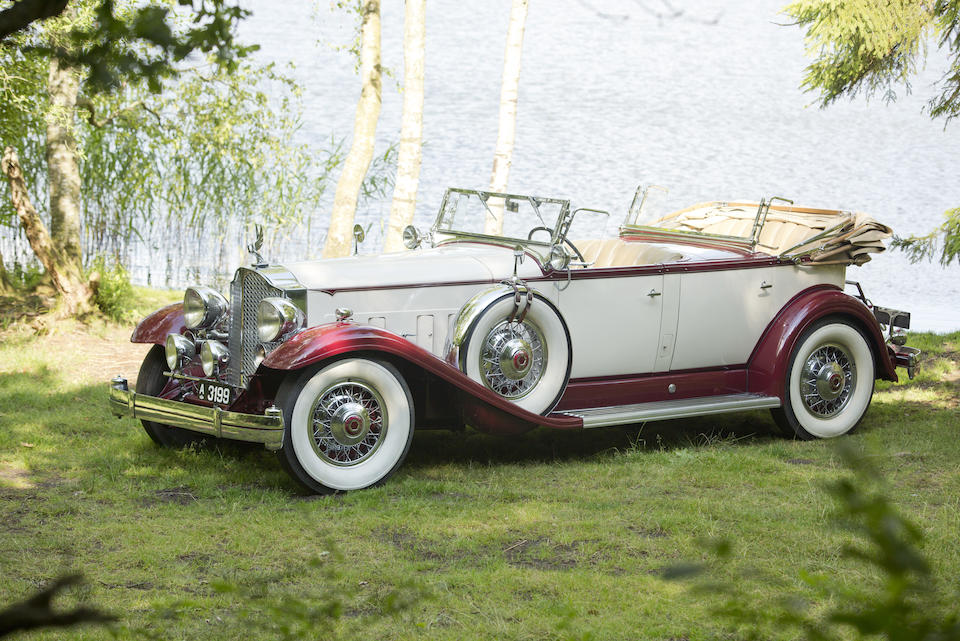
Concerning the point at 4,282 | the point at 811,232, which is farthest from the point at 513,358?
the point at 4,282

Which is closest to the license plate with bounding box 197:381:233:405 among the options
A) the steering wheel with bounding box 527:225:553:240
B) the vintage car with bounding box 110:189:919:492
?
the vintage car with bounding box 110:189:919:492

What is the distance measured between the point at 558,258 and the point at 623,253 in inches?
41.9

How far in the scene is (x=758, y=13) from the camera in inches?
1374

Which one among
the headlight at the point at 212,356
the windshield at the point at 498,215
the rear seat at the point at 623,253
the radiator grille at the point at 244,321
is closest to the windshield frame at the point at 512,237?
the windshield at the point at 498,215

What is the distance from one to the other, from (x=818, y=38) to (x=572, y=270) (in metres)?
4.85

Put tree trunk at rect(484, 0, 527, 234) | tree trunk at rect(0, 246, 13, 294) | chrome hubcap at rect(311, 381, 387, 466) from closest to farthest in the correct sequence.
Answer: chrome hubcap at rect(311, 381, 387, 466)
tree trunk at rect(0, 246, 13, 294)
tree trunk at rect(484, 0, 527, 234)

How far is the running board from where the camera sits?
590cm

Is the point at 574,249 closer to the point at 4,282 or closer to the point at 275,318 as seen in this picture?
the point at 275,318

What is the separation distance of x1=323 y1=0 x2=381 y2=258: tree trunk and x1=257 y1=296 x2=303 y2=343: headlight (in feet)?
18.4

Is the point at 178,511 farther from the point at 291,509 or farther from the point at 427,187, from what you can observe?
the point at 427,187

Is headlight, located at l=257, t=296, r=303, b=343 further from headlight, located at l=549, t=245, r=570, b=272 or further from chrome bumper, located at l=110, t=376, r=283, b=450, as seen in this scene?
headlight, located at l=549, t=245, r=570, b=272

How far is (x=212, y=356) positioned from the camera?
222 inches

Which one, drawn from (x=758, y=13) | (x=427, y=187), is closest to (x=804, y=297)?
(x=427, y=187)

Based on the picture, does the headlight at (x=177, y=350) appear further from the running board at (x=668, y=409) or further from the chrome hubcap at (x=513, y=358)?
the running board at (x=668, y=409)
